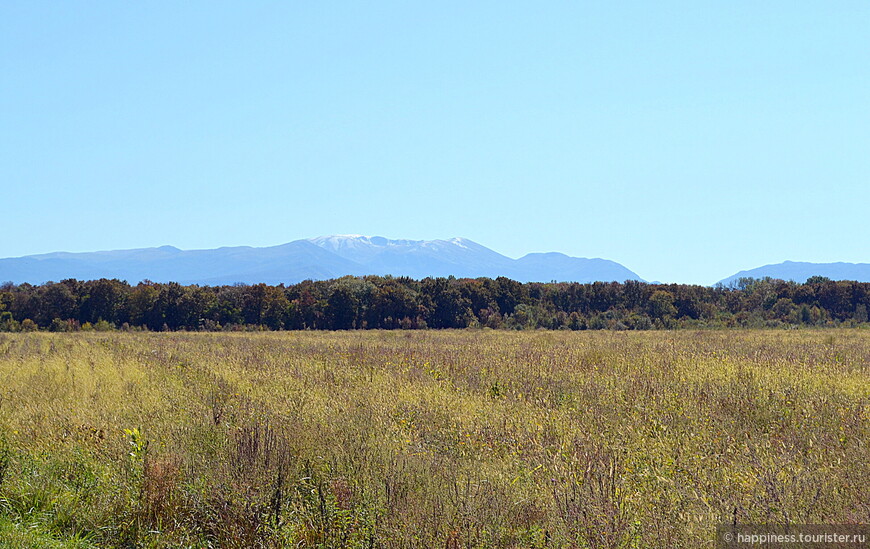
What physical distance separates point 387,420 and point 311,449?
57.1 inches

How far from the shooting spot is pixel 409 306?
51562 mm

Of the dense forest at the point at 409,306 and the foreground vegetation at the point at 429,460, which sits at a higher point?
the dense forest at the point at 409,306

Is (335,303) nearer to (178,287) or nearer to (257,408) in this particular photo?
(178,287)

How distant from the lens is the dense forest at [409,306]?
155 feet

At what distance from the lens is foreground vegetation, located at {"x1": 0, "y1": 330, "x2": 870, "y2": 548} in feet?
16.0

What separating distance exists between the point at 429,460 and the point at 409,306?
45.3 m

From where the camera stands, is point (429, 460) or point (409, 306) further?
point (409, 306)

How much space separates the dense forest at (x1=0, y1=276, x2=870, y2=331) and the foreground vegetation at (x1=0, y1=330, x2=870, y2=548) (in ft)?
118

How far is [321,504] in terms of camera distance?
5215 millimetres

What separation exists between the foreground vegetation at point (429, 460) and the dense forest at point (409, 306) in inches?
1418

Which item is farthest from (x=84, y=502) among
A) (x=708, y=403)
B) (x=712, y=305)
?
(x=712, y=305)

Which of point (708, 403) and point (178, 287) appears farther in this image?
point (178, 287)

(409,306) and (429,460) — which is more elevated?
(409,306)

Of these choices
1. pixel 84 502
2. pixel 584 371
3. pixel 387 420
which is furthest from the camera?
pixel 584 371
